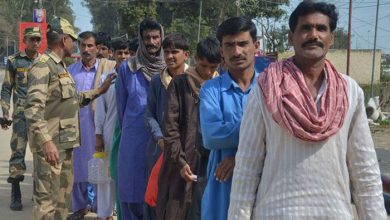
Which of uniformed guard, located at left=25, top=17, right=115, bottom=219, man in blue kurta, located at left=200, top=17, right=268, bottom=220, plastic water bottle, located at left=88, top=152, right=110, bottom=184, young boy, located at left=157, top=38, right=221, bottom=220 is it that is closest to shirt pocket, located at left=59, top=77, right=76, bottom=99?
uniformed guard, located at left=25, top=17, right=115, bottom=219

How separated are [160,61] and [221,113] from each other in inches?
70.8

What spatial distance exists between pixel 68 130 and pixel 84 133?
1446mm

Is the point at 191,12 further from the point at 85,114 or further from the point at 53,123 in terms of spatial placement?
the point at 53,123

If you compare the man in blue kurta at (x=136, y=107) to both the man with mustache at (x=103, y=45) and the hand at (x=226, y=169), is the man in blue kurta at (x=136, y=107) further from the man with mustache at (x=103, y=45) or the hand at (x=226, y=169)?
the man with mustache at (x=103, y=45)

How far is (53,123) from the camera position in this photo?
3.99 meters

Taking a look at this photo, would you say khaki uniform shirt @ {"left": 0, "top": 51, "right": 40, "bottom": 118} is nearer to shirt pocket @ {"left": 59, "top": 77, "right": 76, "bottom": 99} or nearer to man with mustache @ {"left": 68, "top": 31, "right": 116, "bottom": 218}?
man with mustache @ {"left": 68, "top": 31, "right": 116, "bottom": 218}

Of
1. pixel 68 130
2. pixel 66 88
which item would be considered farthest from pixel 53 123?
pixel 66 88

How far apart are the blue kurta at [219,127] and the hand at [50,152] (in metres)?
1.49

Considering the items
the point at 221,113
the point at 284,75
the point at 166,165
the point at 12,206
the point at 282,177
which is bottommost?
the point at 12,206

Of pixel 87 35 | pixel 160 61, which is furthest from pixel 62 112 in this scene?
pixel 87 35

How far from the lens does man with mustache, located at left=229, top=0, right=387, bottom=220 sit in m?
2.02

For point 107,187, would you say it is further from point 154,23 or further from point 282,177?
point 282,177

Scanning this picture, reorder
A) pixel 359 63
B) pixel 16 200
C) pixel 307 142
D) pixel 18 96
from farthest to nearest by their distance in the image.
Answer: pixel 359 63
pixel 18 96
pixel 16 200
pixel 307 142

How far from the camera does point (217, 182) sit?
2.61 meters
